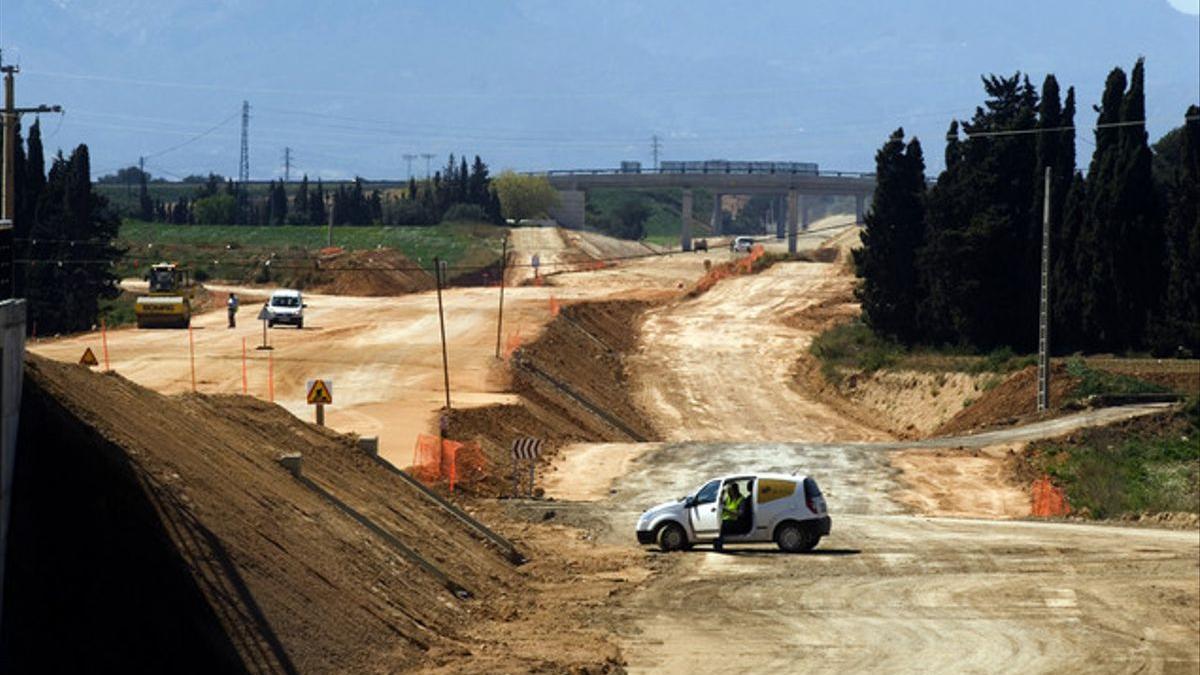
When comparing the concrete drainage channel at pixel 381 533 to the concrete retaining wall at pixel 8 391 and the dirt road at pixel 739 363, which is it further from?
the dirt road at pixel 739 363

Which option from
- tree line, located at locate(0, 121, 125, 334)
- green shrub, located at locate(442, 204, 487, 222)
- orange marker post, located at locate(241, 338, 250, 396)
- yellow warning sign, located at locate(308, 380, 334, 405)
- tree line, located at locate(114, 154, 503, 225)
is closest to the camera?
yellow warning sign, located at locate(308, 380, 334, 405)

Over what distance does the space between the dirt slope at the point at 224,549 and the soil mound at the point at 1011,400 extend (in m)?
38.6

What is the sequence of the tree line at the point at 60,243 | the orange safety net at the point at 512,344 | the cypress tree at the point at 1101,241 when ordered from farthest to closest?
the tree line at the point at 60,243 → the orange safety net at the point at 512,344 → the cypress tree at the point at 1101,241

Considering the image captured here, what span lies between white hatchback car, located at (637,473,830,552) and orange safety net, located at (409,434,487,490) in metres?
8.51

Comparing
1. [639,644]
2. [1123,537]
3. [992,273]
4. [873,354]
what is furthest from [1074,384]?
[639,644]

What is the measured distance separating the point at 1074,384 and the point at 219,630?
168ft

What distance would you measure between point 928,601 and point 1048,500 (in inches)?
752

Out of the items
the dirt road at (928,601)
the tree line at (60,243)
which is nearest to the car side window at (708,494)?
the dirt road at (928,601)

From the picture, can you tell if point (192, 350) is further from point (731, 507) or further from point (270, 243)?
point (270, 243)

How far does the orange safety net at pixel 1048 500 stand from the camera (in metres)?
50.5

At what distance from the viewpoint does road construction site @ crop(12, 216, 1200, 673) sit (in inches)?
942

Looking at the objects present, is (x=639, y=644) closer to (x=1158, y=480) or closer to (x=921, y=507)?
(x=921, y=507)

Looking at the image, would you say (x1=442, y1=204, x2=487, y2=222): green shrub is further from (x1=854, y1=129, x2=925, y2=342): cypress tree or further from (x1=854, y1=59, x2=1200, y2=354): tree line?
(x1=854, y1=129, x2=925, y2=342): cypress tree

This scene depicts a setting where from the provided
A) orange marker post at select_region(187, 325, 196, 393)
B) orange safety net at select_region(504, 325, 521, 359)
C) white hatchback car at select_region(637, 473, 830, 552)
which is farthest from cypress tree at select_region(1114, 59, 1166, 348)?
white hatchback car at select_region(637, 473, 830, 552)
